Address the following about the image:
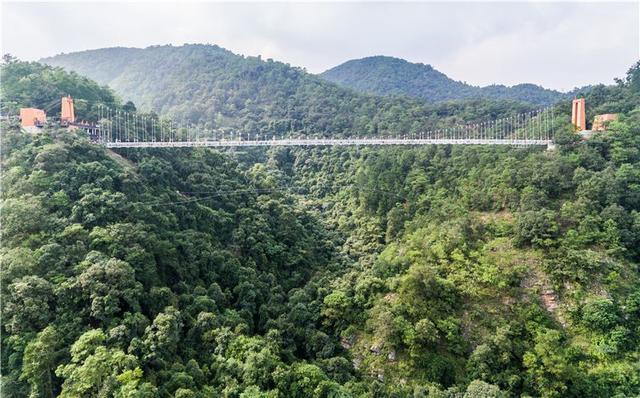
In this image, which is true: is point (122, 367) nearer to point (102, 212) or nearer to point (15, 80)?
point (102, 212)

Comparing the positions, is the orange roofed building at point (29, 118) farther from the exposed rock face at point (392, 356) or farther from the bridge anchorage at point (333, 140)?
the exposed rock face at point (392, 356)

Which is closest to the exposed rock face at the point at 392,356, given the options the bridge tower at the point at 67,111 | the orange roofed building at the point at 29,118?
the orange roofed building at the point at 29,118

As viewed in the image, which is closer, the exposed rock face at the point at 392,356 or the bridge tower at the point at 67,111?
the exposed rock face at the point at 392,356


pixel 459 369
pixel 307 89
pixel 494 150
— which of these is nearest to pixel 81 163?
pixel 459 369

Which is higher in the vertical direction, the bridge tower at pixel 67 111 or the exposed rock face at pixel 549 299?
the bridge tower at pixel 67 111

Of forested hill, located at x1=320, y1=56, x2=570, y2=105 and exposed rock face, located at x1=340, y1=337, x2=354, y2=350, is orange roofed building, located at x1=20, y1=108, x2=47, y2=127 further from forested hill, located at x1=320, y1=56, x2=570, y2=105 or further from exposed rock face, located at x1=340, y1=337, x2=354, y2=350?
forested hill, located at x1=320, y1=56, x2=570, y2=105

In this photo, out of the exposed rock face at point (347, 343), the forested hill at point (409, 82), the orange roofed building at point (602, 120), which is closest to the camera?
the exposed rock face at point (347, 343)

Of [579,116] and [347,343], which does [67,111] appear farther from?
[579,116]
